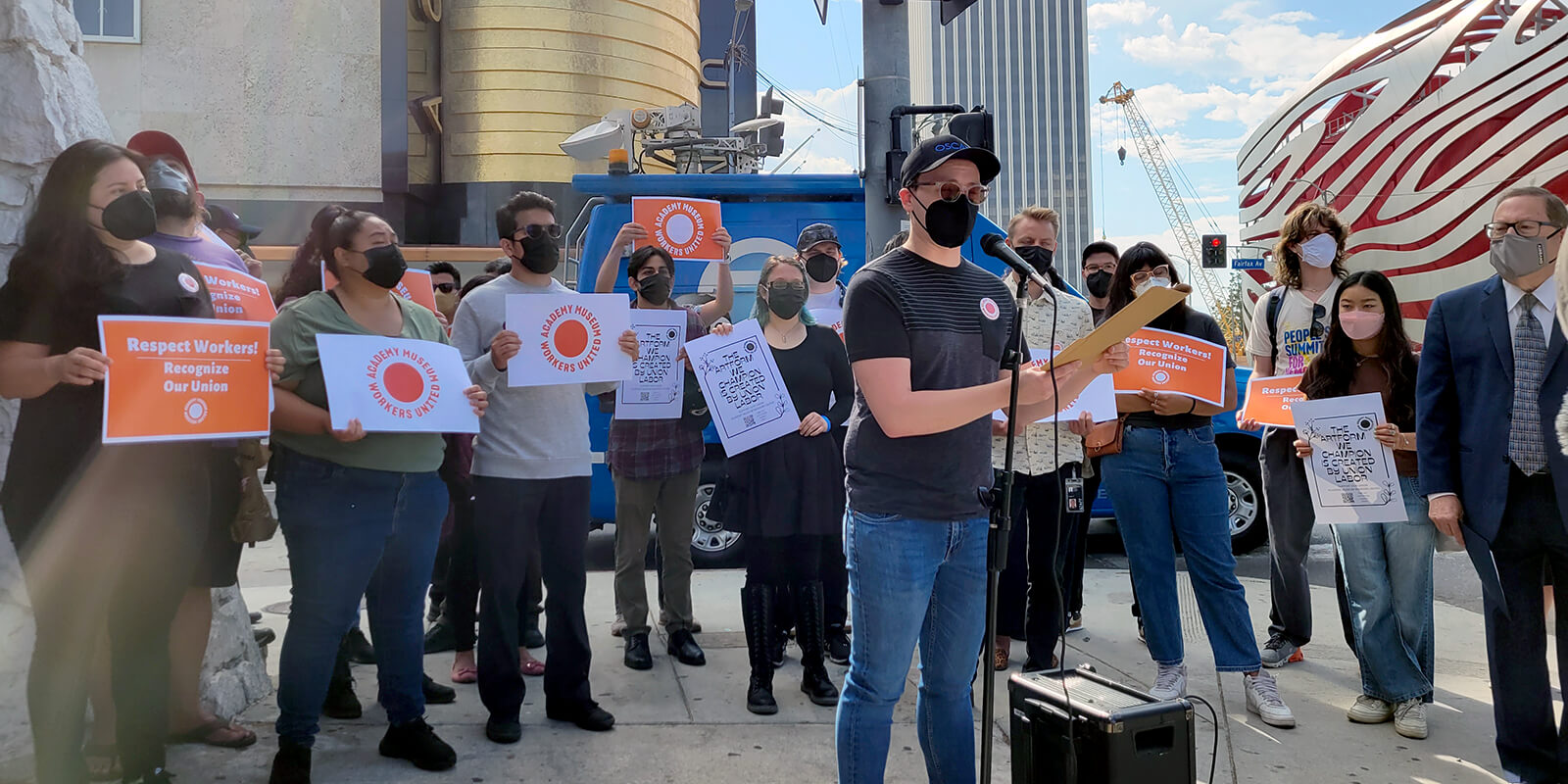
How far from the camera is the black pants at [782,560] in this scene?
180 inches

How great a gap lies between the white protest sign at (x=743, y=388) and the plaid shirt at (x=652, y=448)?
55 centimetres

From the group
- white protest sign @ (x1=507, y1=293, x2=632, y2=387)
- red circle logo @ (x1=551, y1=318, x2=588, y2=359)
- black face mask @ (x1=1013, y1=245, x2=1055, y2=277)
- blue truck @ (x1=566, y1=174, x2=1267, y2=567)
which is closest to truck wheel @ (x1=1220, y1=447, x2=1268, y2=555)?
blue truck @ (x1=566, y1=174, x2=1267, y2=567)

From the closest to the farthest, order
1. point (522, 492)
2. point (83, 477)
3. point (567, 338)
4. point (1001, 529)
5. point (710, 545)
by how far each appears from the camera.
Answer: point (1001, 529) < point (83, 477) < point (522, 492) < point (567, 338) < point (710, 545)

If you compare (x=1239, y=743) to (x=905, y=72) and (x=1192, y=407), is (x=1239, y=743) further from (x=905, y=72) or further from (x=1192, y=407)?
(x=905, y=72)

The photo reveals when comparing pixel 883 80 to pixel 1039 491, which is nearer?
pixel 1039 491

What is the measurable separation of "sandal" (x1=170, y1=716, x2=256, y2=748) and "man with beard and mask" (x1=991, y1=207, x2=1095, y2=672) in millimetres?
3176

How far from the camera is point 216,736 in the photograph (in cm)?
385

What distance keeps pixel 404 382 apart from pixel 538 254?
830mm

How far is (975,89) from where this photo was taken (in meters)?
145

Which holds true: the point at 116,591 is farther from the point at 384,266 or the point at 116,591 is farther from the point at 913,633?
the point at 913,633

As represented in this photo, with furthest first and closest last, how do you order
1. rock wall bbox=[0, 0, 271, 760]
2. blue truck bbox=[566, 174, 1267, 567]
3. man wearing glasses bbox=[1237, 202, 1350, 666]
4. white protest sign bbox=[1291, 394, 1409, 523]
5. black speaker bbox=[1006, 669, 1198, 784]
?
blue truck bbox=[566, 174, 1267, 567]
man wearing glasses bbox=[1237, 202, 1350, 666]
white protest sign bbox=[1291, 394, 1409, 523]
rock wall bbox=[0, 0, 271, 760]
black speaker bbox=[1006, 669, 1198, 784]

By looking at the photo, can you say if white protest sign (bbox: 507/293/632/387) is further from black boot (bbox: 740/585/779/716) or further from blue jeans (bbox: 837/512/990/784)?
blue jeans (bbox: 837/512/990/784)

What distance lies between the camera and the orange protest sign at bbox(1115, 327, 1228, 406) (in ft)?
14.0

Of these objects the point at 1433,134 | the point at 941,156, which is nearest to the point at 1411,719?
the point at 941,156
